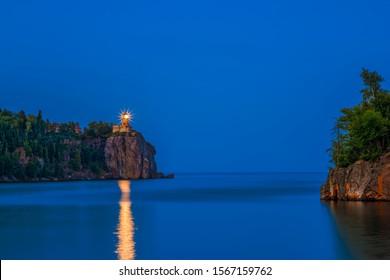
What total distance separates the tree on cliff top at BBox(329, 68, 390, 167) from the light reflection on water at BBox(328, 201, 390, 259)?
292 inches

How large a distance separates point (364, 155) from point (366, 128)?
12.5ft

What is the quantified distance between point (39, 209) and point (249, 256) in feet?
163

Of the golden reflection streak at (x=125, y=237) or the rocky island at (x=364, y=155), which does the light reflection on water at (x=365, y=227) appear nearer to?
the rocky island at (x=364, y=155)

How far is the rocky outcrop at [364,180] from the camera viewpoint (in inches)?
2869

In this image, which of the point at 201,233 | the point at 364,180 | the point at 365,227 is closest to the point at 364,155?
the point at 364,180

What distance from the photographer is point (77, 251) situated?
4056cm

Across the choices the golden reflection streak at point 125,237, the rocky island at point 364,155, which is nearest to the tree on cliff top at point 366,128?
the rocky island at point 364,155

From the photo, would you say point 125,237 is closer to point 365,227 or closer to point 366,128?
point 365,227

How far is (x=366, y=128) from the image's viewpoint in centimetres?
7656

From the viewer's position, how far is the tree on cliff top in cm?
7600
